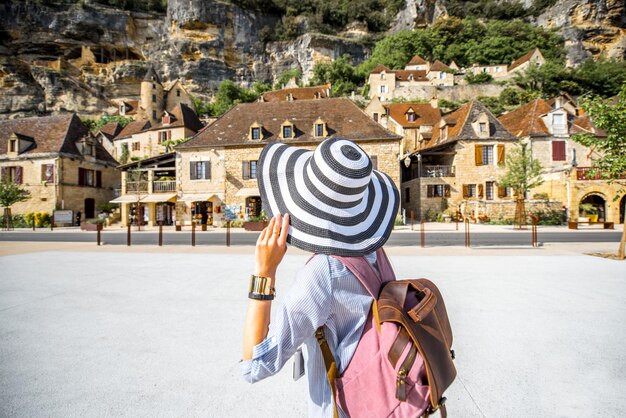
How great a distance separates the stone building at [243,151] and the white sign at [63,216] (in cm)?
1002

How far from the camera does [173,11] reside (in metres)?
59.7

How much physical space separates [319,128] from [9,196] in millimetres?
23681

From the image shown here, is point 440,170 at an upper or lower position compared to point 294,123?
lower

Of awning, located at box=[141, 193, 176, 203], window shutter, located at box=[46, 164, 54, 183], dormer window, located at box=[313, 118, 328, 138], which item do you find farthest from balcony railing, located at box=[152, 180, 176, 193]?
dormer window, located at box=[313, 118, 328, 138]

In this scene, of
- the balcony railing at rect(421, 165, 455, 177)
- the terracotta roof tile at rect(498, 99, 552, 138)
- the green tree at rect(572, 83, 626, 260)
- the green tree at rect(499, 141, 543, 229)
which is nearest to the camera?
the green tree at rect(572, 83, 626, 260)

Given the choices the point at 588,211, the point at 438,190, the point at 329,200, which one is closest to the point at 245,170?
the point at 438,190

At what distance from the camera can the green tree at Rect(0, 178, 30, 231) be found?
24.0 metres

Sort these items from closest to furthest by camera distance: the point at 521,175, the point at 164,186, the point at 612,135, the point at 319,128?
1. the point at 612,135
2. the point at 521,175
3. the point at 319,128
4. the point at 164,186

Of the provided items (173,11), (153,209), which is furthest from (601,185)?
(173,11)

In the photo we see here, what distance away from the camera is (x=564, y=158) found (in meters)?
27.0

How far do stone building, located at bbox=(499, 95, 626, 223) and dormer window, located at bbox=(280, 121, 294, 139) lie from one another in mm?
19309

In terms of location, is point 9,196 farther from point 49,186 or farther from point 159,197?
point 159,197

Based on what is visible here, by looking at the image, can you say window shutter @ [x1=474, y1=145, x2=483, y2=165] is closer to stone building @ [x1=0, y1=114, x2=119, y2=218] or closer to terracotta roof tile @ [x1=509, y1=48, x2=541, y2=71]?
stone building @ [x1=0, y1=114, x2=119, y2=218]

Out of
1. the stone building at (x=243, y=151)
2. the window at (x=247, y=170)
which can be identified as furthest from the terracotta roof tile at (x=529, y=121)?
the window at (x=247, y=170)
